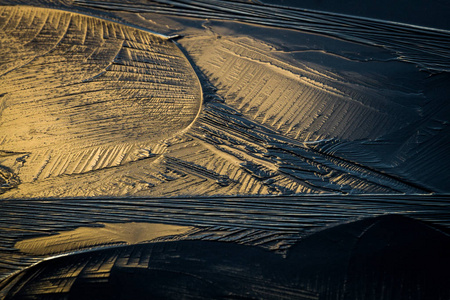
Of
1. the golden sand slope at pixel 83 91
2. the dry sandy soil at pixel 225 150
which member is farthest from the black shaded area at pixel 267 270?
the golden sand slope at pixel 83 91

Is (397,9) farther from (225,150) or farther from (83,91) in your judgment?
(83,91)

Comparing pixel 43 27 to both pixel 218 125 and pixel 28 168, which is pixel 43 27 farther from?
pixel 218 125

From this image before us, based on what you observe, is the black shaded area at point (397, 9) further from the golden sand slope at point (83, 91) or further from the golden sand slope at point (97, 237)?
the golden sand slope at point (97, 237)

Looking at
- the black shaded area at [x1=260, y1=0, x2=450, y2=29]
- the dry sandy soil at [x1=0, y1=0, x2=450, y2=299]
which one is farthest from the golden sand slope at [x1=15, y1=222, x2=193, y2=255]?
the black shaded area at [x1=260, y1=0, x2=450, y2=29]

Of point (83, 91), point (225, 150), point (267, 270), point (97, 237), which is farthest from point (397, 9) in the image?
point (97, 237)

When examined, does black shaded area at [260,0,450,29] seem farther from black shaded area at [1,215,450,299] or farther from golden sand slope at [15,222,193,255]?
golden sand slope at [15,222,193,255]

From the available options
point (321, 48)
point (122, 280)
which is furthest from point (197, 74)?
point (122, 280)
